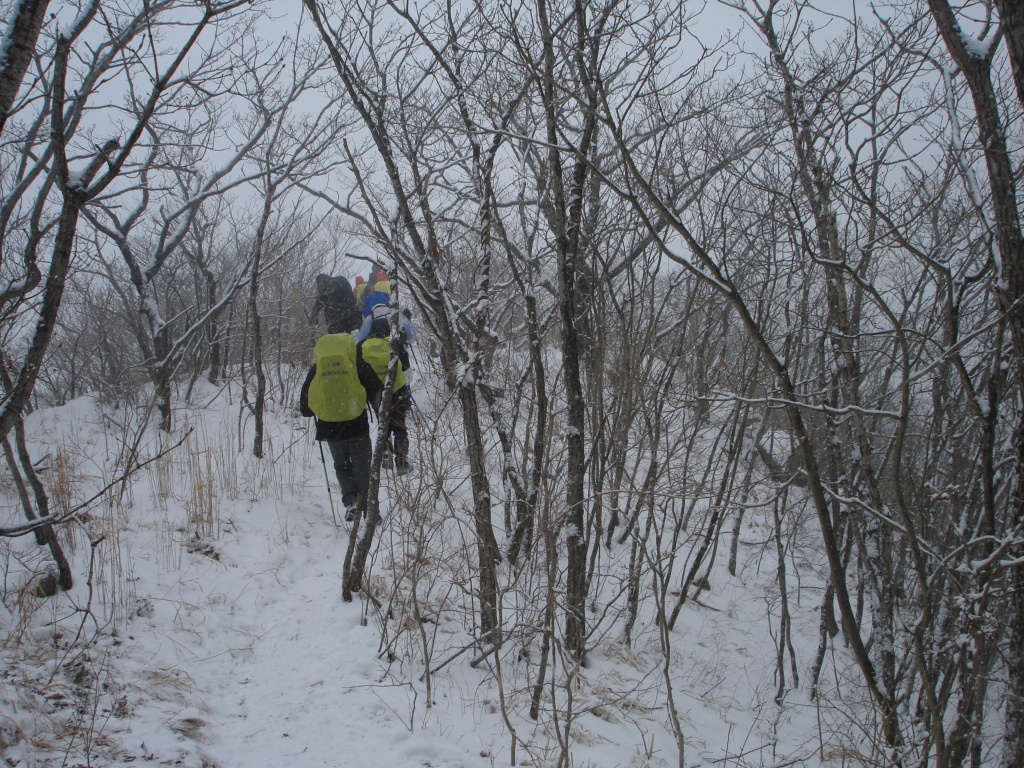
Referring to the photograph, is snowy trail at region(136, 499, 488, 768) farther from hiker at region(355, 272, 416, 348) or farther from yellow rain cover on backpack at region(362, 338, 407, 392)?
hiker at region(355, 272, 416, 348)

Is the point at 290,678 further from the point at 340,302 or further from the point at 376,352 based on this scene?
the point at 340,302

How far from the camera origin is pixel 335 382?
459 centimetres

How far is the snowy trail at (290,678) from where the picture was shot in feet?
8.29

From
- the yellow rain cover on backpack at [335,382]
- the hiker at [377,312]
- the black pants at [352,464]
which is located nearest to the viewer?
the yellow rain cover on backpack at [335,382]

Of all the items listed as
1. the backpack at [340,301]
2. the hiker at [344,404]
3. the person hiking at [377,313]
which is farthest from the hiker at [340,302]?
the hiker at [344,404]

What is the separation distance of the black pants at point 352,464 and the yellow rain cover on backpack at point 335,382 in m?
0.27

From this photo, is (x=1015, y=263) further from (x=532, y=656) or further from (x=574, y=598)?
(x=532, y=656)

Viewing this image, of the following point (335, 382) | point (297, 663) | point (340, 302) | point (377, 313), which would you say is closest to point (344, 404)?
point (335, 382)

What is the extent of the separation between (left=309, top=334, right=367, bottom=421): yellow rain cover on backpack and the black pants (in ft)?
0.89

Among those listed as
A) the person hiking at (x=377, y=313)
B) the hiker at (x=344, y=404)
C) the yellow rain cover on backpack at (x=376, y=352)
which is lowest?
the hiker at (x=344, y=404)

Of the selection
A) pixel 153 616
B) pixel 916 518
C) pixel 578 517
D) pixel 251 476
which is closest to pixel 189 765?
pixel 153 616

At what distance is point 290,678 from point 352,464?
2054mm

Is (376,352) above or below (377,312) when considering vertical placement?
below

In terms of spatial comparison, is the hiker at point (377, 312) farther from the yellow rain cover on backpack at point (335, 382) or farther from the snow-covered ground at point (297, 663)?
the snow-covered ground at point (297, 663)
